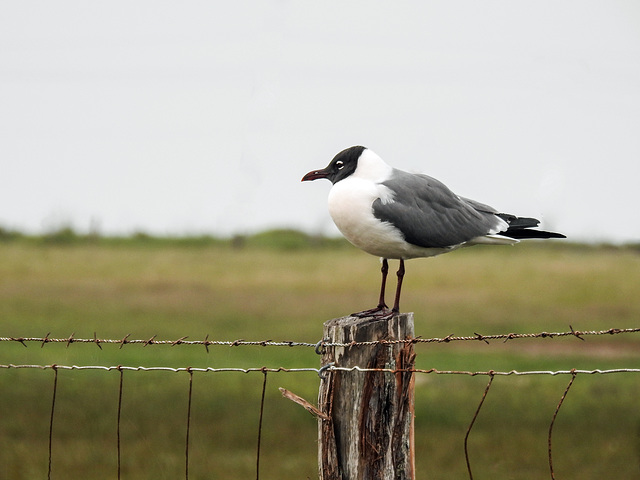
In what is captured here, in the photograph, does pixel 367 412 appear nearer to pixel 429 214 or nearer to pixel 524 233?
pixel 429 214

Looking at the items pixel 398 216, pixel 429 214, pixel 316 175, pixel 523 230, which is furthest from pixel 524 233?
pixel 316 175

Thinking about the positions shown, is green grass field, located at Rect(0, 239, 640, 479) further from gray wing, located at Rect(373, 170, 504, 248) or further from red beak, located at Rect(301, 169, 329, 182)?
red beak, located at Rect(301, 169, 329, 182)

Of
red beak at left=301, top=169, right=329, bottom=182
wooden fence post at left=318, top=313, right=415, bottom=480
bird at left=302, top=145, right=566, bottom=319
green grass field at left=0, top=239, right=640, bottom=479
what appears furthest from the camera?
green grass field at left=0, top=239, right=640, bottom=479

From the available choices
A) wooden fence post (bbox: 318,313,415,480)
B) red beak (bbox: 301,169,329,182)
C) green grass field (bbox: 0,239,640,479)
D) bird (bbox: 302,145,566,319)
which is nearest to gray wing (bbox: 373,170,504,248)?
bird (bbox: 302,145,566,319)

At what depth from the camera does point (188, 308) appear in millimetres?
21797

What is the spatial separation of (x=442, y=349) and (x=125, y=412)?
351 inches

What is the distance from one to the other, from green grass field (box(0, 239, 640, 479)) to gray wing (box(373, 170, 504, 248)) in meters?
4.88

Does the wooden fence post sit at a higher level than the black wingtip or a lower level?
lower

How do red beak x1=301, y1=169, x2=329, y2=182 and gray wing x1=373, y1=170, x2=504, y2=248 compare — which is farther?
red beak x1=301, y1=169, x2=329, y2=182

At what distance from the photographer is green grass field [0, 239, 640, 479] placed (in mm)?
10781

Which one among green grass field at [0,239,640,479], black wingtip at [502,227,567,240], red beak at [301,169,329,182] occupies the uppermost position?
red beak at [301,169,329,182]

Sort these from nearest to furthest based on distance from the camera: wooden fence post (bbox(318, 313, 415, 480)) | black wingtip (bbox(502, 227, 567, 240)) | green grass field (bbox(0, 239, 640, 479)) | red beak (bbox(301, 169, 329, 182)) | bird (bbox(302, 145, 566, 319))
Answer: wooden fence post (bbox(318, 313, 415, 480)) < bird (bbox(302, 145, 566, 319)) < red beak (bbox(301, 169, 329, 182)) < black wingtip (bbox(502, 227, 567, 240)) < green grass field (bbox(0, 239, 640, 479))

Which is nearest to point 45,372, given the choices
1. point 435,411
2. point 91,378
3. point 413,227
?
point 91,378

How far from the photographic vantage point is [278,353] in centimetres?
1758
